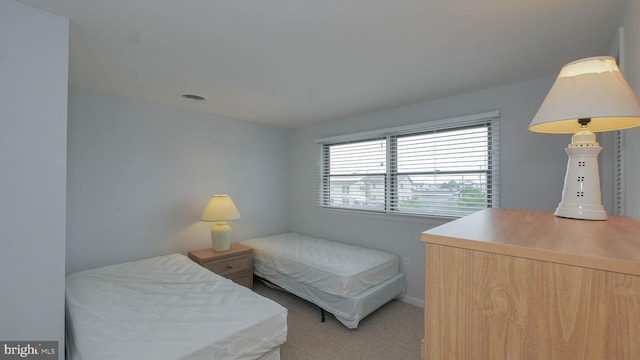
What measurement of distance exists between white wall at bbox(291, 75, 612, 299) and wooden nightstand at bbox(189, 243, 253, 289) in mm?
1132

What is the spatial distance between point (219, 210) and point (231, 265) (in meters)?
0.65

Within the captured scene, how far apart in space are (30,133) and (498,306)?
2107mm

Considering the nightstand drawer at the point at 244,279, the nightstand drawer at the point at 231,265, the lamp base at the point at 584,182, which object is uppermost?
the lamp base at the point at 584,182

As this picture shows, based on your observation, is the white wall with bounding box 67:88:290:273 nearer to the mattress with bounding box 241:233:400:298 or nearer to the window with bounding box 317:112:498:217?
the mattress with bounding box 241:233:400:298

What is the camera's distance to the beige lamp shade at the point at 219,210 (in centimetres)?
300

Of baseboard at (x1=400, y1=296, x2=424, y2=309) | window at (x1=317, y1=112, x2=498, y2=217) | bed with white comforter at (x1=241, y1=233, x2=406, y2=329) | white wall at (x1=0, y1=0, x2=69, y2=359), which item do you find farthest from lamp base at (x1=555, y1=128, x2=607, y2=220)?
white wall at (x1=0, y1=0, x2=69, y2=359)

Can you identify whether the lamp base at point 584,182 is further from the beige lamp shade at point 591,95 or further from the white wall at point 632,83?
the white wall at point 632,83

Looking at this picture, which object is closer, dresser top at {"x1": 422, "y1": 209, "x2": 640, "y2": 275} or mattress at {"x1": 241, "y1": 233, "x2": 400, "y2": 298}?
dresser top at {"x1": 422, "y1": 209, "x2": 640, "y2": 275}

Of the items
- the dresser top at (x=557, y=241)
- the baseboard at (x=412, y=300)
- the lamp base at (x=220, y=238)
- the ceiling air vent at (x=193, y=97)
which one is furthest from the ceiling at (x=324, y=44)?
the baseboard at (x=412, y=300)

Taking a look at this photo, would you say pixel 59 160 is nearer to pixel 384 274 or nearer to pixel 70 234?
pixel 70 234

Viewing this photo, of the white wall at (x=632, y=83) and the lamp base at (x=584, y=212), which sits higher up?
the white wall at (x=632, y=83)

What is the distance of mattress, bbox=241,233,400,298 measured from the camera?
96.9 inches

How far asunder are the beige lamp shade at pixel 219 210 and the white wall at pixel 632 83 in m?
3.07

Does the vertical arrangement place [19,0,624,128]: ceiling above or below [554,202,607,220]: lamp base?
Result: above
